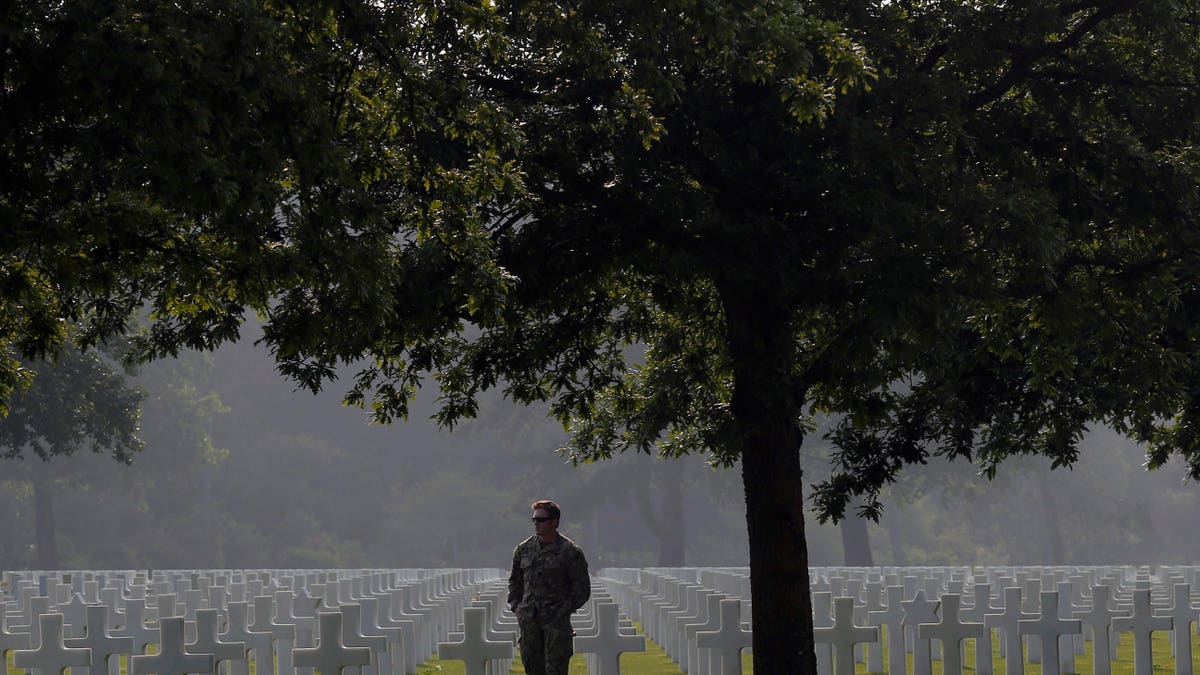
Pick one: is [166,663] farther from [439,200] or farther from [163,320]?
[439,200]

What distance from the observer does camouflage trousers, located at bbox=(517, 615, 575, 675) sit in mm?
10828

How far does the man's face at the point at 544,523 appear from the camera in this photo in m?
10.8

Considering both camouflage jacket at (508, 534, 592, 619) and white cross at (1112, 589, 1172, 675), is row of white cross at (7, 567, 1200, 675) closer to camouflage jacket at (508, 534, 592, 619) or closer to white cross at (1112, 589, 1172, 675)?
white cross at (1112, 589, 1172, 675)

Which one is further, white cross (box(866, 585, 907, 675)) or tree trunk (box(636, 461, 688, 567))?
tree trunk (box(636, 461, 688, 567))

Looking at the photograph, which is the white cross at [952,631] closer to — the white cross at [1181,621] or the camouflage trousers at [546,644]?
the white cross at [1181,621]

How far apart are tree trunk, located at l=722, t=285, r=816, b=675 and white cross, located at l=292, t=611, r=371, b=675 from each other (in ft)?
9.95

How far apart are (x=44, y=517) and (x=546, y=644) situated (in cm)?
5703

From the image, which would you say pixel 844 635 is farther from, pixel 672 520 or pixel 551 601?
pixel 672 520

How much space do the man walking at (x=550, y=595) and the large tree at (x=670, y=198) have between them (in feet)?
5.27

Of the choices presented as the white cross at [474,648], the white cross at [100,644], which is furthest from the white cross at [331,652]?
the white cross at [100,644]

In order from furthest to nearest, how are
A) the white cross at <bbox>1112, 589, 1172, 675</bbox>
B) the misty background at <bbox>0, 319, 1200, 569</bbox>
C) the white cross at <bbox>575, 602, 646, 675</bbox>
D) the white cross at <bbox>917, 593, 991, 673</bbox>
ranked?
the misty background at <bbox>0, 319, 1200, 569</bbox>
the white cross at <bbox>1112, 589, 1172, 675</bbox>
the white cross at <bbox>917, 593, 991, 673</bbox>
the white cross at <bbox>575, 602, 646, 675</bbox>

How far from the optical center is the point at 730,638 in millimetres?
13172

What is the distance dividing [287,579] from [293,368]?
1351 centimetres

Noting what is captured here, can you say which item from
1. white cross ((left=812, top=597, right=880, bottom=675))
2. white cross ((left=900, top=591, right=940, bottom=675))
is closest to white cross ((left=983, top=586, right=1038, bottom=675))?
white cross ((left=900, top=591, right=940, bottom=675))
